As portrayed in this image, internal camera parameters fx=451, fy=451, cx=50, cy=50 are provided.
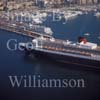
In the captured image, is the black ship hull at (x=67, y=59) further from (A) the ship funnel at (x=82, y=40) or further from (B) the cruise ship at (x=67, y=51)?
(A) the ship funnel at (x=82, y=40)

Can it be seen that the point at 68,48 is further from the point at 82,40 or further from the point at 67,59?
the point at 82,40

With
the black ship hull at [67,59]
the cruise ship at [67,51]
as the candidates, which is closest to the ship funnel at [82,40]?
the cruise ship at [67,51]

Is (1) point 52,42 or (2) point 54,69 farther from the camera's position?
(1) point 52,42

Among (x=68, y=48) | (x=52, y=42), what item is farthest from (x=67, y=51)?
(x=52, y=42)

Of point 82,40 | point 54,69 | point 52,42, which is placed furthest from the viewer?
point 52,42

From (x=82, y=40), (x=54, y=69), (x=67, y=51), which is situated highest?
(x=82, y=40)

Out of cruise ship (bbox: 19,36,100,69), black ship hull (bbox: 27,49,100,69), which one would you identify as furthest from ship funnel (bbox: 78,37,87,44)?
black ship hull (bbox: 27,49,100,69)

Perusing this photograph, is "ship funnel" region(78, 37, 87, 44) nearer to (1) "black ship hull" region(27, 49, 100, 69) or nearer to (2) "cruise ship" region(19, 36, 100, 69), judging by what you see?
(2) "cruise ship" region(19, 36, 100, 69)
